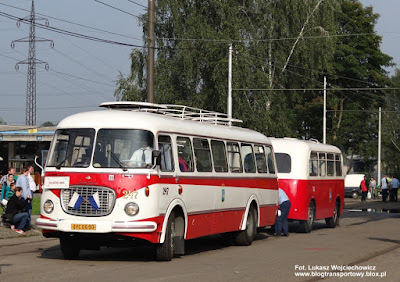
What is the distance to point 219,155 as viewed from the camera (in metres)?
19.0

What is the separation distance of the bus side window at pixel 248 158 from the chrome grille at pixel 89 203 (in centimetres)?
605

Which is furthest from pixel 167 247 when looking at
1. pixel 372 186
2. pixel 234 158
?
pixel 372 186

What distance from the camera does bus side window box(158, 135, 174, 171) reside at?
16031mm

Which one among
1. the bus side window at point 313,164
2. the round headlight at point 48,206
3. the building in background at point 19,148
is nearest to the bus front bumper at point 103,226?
the round headlight at point 48,206

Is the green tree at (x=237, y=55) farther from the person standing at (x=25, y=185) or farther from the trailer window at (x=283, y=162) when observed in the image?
the person standing at (x=25, y=185)

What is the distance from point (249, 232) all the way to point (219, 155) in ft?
8.27

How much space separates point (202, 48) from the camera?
158 feet

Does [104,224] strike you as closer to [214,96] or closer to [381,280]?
[381,280]

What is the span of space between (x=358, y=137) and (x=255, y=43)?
21.8 metres

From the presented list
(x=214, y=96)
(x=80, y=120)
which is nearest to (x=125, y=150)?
(x=80, y=120)

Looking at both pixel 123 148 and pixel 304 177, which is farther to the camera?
pixel 304 177

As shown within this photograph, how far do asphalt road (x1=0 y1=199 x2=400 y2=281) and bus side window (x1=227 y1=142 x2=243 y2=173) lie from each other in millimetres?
1823

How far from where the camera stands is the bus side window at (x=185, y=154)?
1686 centimetres

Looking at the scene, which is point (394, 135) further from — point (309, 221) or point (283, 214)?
point (283, 214)
